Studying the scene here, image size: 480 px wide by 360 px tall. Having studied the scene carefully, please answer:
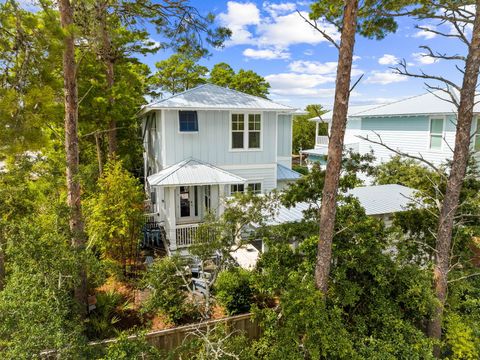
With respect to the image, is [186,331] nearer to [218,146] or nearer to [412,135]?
[218,146]

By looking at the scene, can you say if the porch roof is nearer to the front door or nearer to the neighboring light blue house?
the front door

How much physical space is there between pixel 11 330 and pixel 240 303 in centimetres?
452

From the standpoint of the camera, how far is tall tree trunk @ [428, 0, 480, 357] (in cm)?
576

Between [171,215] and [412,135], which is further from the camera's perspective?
[412,135]

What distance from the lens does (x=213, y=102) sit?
12430mm

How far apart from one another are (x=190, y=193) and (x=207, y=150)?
1963 mm

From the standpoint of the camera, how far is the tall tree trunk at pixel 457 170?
576 cm

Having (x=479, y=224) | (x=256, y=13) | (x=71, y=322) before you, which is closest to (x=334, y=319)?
(x=71, y=322)

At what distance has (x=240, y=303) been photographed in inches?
289

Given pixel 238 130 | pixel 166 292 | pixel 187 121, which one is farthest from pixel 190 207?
pixel 166 292

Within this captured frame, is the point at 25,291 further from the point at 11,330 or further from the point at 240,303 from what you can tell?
the point at 240,303

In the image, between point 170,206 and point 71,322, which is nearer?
point 71,322

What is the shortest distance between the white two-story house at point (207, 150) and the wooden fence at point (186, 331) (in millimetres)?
5299

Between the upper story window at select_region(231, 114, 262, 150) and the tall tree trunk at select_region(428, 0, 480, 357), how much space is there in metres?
8.05
